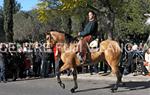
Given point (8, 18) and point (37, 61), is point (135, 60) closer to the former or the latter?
point (37, 61)

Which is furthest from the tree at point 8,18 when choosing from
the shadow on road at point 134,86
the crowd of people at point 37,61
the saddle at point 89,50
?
the saddle at point 89,50

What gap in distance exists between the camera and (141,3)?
129 feet

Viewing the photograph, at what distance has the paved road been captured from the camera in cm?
1554

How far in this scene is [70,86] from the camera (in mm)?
17641

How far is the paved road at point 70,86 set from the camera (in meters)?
15.5

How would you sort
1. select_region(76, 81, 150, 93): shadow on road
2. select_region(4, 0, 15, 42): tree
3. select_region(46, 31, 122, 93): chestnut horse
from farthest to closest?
select_region(4, 0, 15, 42): tree < select_region(76, 81, 150, 93): shadow on road < select_region(46, 31, 122, 93): chestnut horse

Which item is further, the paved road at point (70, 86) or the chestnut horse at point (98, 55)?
the chestnut horse at point (98, 55)

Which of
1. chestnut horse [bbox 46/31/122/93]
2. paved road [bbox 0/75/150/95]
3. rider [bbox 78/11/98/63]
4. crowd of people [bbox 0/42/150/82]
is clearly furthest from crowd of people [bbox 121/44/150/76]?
rider [bbox 78/11/98/63]

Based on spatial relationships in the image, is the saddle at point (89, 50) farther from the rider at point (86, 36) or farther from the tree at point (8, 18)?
the tree at point (8, 18)

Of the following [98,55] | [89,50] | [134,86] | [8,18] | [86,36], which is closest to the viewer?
[86,36]

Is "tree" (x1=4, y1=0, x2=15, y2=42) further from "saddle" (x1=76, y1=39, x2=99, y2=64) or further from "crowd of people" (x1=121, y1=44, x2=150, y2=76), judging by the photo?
"saddle" (x1=76, y1=39, x2=99, y2=64)

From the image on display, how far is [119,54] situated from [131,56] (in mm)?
6435

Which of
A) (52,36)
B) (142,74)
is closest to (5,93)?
(52,36)

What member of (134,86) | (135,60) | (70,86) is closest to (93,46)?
(70,86)
